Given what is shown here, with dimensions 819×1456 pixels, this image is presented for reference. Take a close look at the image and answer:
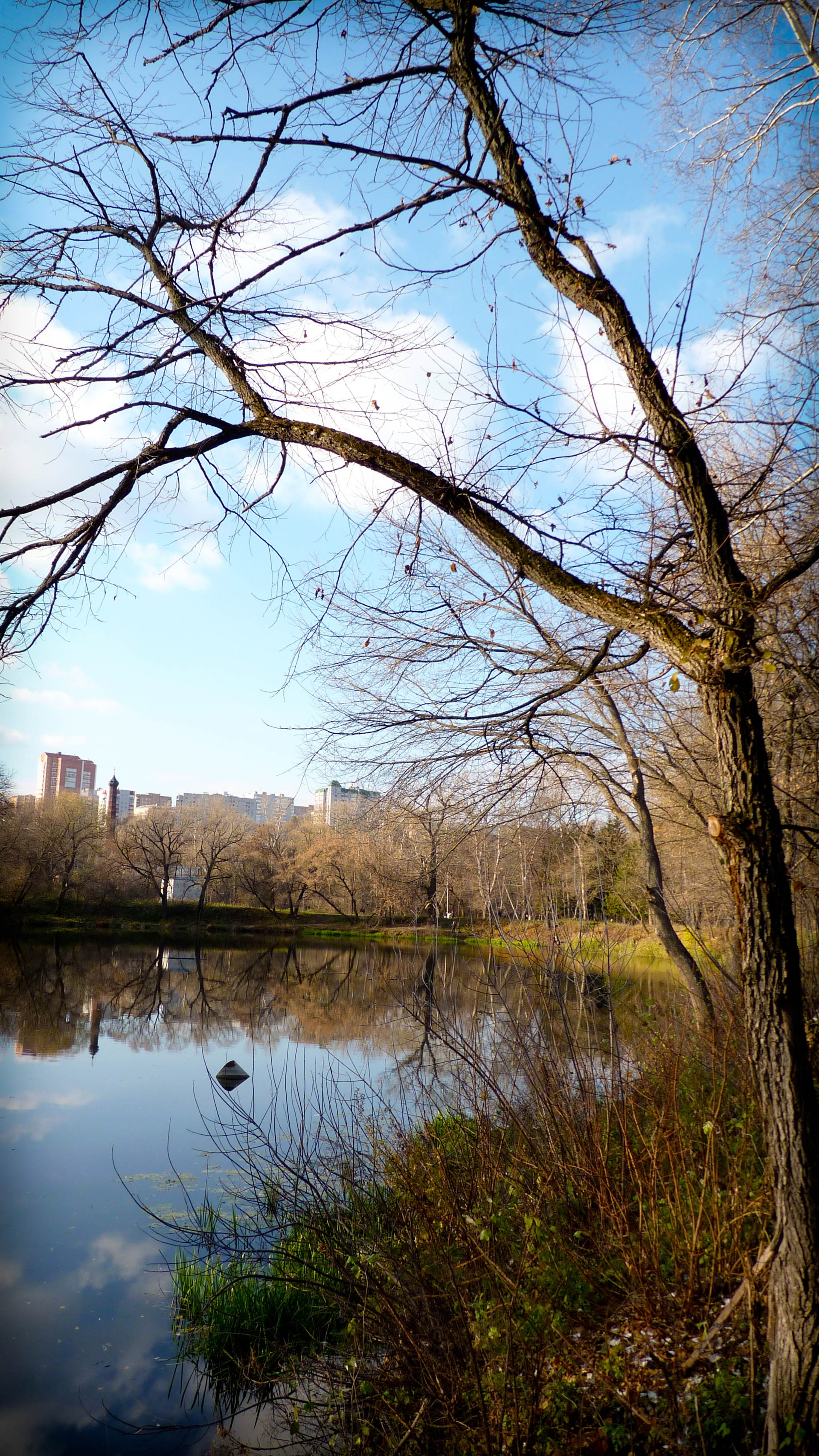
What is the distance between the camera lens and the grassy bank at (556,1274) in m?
2.85

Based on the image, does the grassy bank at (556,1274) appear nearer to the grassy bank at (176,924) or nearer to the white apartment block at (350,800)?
the white apartment block at (350,800)

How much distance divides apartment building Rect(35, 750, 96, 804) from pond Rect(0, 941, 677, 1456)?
960cm

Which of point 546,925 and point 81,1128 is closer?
point 546,925

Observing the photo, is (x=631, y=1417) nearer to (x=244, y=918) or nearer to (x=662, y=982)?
(x=662, y=982)

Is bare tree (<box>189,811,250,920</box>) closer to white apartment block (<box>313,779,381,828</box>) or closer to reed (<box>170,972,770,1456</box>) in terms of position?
white apartment block (<box>313,779,381,828</box>)

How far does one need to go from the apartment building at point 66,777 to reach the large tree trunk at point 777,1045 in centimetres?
2399

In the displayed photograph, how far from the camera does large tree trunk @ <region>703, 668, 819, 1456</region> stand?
7.52ft

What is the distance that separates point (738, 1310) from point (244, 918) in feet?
146

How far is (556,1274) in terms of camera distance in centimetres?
378

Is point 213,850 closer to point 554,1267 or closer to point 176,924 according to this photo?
point 176,924

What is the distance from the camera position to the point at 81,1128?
36.4 feet

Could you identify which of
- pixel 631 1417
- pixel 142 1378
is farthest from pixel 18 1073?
pixel 631 1417

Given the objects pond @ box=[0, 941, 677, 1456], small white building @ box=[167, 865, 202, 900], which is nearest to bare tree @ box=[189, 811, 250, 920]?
small white building @ box=[167, 865, 202, 900]

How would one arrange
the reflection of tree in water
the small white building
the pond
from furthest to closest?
the small white building → the pond → the reflection of tree in water
